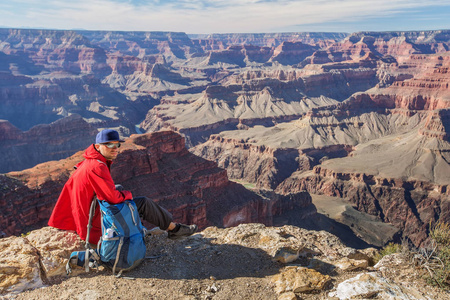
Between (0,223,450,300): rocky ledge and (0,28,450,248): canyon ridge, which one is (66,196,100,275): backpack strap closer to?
(0,223,450,300): rocky ledge

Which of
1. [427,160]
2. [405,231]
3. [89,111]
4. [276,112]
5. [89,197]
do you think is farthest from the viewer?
[89,111]

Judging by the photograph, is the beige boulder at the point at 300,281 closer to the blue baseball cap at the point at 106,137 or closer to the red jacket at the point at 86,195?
the red jacket at the point at 86,195

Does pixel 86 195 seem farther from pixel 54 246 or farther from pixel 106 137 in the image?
pixel 54 246

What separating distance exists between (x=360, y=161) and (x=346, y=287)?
3408 inches

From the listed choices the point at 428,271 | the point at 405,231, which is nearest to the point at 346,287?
the point at 428,271

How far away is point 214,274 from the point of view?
1139 cm

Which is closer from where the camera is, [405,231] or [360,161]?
[405,231]

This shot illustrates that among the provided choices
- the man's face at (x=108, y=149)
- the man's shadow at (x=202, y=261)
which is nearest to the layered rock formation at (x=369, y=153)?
the man's shadow at (x=202, y=261)

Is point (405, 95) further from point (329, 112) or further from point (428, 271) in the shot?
point (428, 271)

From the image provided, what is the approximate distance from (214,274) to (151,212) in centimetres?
283

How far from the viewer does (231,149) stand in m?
114

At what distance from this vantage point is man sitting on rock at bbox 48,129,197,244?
1089 cm

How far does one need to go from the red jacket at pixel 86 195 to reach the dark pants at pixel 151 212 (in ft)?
3.17

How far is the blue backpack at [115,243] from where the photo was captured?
35.4ft
